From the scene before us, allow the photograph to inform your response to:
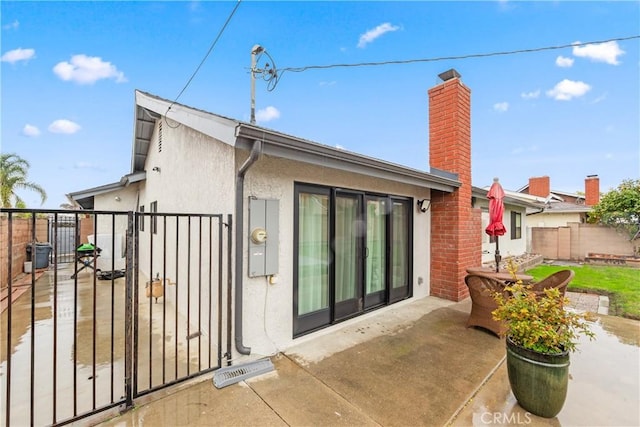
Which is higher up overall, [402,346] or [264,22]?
[264,22]

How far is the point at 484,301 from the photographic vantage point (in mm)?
4832

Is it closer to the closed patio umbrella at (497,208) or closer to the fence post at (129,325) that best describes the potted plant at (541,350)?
the closed patio umbrella at (497,208)

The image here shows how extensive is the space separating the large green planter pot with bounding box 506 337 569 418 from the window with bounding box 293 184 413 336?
2.78m

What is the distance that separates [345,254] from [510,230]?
11.9 m

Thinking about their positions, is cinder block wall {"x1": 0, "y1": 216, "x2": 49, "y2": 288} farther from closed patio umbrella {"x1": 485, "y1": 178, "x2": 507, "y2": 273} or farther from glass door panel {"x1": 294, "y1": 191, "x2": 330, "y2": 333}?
closed patio umbrella {"x1": 485, "y1": 178, "x2": 507, "y2": 273}

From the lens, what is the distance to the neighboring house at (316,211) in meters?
3.85

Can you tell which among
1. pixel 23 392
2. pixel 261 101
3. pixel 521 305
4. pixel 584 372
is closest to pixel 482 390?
pixel 521 305

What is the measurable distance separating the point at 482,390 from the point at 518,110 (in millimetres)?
14720

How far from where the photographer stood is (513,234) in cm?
1385

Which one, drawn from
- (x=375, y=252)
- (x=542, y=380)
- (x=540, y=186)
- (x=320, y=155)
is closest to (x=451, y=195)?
(x=375, y=252)

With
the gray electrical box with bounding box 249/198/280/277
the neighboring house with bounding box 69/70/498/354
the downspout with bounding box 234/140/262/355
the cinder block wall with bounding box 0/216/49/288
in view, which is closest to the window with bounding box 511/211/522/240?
the neighboring house with bounding box 69/70/498/354

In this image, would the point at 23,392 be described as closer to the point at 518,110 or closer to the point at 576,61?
the point at 576,61

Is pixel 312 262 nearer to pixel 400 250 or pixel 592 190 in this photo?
pixel 400 250

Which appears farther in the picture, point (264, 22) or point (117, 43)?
point (117, 43)
